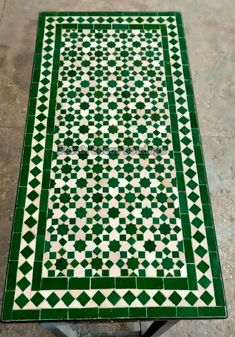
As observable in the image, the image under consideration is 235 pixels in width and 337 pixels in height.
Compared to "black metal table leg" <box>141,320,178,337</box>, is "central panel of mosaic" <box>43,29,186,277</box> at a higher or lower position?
higher

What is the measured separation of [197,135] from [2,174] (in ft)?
4.56

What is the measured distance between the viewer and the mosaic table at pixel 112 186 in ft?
4.49

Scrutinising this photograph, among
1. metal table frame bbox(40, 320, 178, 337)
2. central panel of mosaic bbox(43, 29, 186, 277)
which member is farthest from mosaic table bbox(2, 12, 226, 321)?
metal table frame bbox(40, 320, 178, 337)

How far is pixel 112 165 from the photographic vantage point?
64.1 inches

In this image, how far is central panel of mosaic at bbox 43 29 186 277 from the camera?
1437mm

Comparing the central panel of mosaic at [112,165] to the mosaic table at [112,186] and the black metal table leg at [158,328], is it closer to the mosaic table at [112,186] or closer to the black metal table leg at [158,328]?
the mosaic table at [112,186]

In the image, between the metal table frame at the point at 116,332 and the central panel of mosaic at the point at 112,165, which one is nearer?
the central panel of mosaic at the point at 112,165

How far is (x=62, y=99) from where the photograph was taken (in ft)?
5.90

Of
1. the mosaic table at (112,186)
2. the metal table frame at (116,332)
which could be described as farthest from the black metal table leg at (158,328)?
the mosaic table at (112,186)

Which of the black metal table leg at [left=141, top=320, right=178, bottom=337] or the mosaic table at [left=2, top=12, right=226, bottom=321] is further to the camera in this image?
the black metal table leg at [left=141, top=320, right=178, bottom=337]

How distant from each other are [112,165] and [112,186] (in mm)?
99

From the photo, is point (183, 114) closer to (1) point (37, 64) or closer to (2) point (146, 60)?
(2) point (146, 60)

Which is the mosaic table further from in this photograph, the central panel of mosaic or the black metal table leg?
the black metal table leg

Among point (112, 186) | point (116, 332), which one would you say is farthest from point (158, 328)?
point (112, 186)
